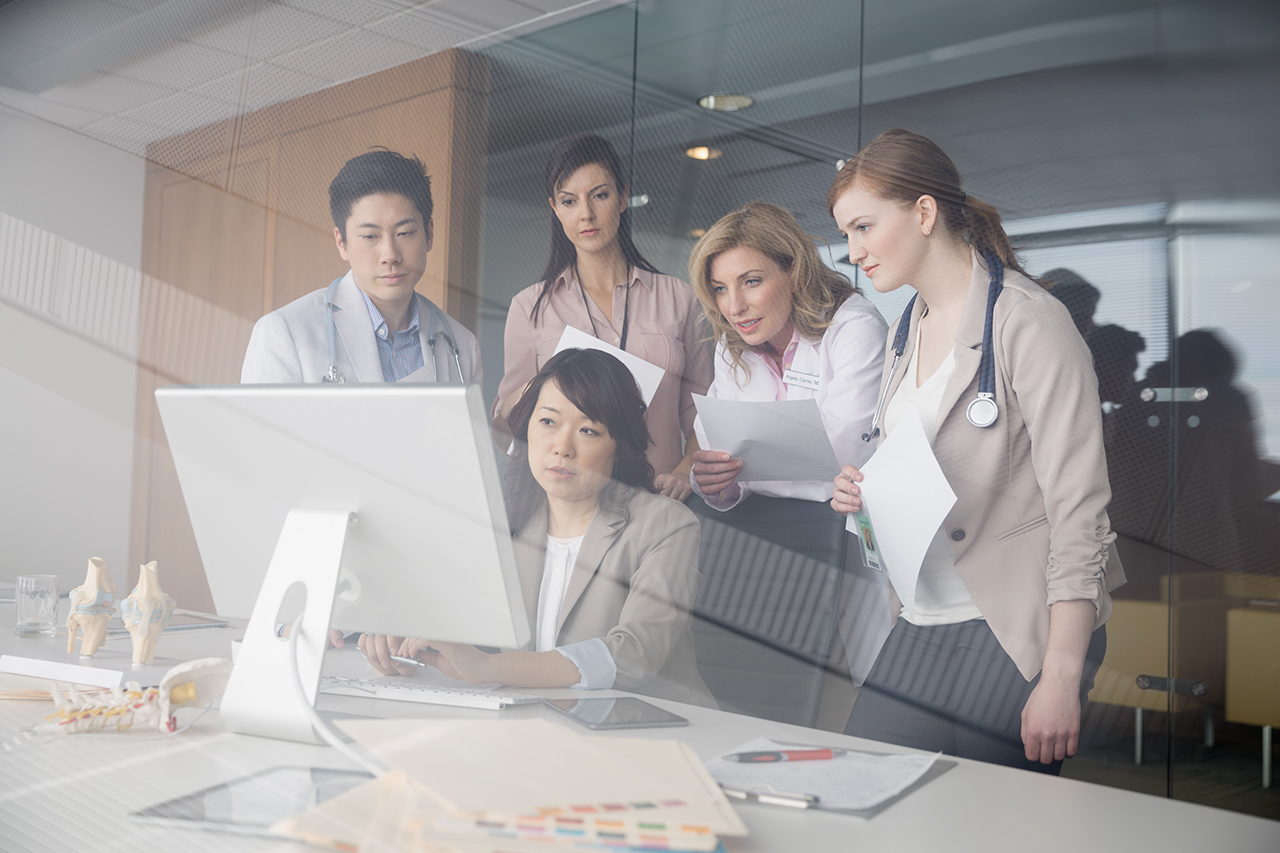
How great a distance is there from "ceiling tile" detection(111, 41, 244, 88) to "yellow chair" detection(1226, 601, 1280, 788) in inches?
134

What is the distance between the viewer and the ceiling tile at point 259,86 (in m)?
3.21

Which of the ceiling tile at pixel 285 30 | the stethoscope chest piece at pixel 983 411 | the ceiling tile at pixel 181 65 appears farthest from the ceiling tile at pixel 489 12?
the stethoscope chest piece at pixel 983 411

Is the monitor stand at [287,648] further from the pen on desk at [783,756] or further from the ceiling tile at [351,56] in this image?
the ceiling tile at [351,56]

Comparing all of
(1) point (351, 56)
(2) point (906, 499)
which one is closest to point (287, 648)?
(2) point (906, 499)

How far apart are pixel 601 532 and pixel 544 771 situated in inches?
46.6

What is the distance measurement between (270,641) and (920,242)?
1.44 meters

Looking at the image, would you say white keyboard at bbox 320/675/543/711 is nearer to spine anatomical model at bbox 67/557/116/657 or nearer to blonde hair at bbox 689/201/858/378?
spine anatomical model at bbox 67/557/116/657

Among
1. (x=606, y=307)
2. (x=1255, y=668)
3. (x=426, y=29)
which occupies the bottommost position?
(x=1255, y=668)

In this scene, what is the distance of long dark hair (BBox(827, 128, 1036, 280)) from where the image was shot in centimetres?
184

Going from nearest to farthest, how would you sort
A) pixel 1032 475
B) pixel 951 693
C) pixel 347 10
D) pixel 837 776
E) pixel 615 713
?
pixel 837 776 < pixel 615 713 < pixel 1032 475 < pixel 951 693 < pixel 347 10

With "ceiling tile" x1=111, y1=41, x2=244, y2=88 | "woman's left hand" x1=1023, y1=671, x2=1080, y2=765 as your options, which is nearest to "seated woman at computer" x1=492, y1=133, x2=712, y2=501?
"woman's left hand" x1=1023, y1=671, x2=1080, y2=765

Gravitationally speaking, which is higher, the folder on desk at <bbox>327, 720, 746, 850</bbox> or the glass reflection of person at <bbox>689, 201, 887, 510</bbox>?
the glass reflection of person at <bbox>689, 201, 887, 510</bbox>

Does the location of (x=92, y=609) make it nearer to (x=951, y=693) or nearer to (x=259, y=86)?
(x=951, y=693)

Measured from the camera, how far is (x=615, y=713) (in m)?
1.20
